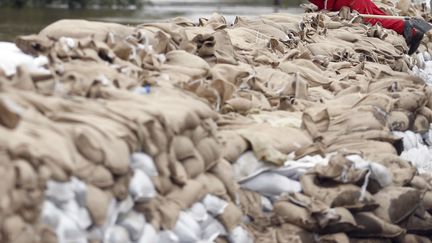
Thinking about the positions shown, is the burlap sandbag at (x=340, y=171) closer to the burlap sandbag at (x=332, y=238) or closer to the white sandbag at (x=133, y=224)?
the burlap sandbag at (x=332, y=238)

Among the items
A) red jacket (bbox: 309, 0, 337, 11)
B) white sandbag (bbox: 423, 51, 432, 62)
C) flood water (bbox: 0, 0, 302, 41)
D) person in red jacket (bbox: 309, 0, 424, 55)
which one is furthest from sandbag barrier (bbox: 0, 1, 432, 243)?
Answer: flood water (bbox: 0, 0, 302, 41)

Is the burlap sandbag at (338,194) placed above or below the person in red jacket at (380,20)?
above

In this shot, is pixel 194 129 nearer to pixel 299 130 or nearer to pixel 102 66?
pixel 102 66

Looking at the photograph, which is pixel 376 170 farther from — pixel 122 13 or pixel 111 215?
pixel 122 13

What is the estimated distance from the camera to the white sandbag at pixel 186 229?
430 centimetres

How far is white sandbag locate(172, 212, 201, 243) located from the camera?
430 cm

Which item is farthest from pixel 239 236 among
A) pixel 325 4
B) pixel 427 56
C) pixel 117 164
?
pixel 427 56

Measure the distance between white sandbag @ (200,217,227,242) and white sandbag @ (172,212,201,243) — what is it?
0.07 metres

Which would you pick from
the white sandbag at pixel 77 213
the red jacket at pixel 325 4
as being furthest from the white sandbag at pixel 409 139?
the red jacket at pixel 325 4

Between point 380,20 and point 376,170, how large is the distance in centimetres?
503

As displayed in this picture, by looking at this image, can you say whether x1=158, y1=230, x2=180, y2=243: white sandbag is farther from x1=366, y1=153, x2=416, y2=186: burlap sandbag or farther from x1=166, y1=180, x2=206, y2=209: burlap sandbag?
x1=366, y1=153, x2=416, y2=186: burlap sandbag

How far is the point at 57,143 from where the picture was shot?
379 centimetres

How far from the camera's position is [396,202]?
5164mm

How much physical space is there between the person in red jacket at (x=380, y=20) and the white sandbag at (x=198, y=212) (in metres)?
5.47
